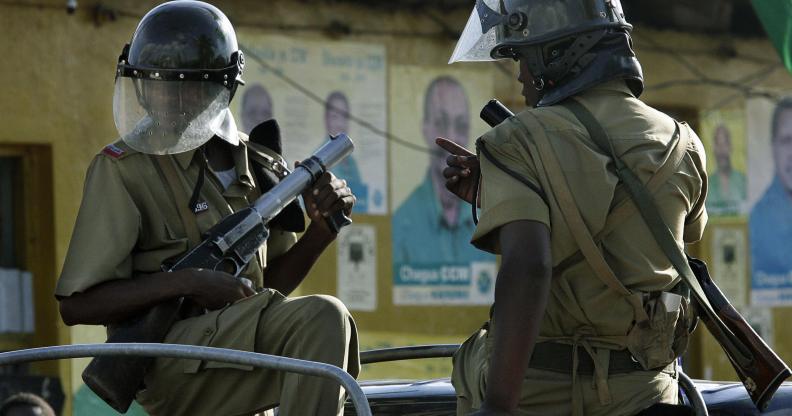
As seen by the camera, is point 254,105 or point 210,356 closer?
point 210,356

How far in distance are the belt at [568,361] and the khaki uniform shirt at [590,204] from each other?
25 millimetres

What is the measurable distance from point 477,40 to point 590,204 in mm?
598

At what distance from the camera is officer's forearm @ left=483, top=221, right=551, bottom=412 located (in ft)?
9.63

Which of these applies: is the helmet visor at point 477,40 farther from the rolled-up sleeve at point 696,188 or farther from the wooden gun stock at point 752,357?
the wooden gun stock at point 752,357

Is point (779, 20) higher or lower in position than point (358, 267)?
higher

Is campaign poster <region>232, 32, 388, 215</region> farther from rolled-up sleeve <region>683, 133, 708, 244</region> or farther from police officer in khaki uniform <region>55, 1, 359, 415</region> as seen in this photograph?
rolled-up sleeve <region>683, 133, 708, 244</region>

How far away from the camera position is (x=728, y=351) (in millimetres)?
3400

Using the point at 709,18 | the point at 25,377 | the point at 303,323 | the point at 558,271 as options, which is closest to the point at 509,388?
the point at 558,271

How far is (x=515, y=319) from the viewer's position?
296cm

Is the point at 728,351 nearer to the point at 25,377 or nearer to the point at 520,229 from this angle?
the point at 520,229

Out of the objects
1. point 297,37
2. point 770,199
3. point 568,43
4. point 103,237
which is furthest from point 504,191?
point 770,199

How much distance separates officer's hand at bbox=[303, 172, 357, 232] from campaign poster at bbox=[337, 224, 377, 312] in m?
6.12

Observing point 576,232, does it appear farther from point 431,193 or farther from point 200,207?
point 431,193

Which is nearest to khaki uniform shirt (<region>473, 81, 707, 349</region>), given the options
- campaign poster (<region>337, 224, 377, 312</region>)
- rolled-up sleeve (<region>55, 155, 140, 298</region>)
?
rolled-up sleeve (<region>55, 155, 140, 298</region>)
